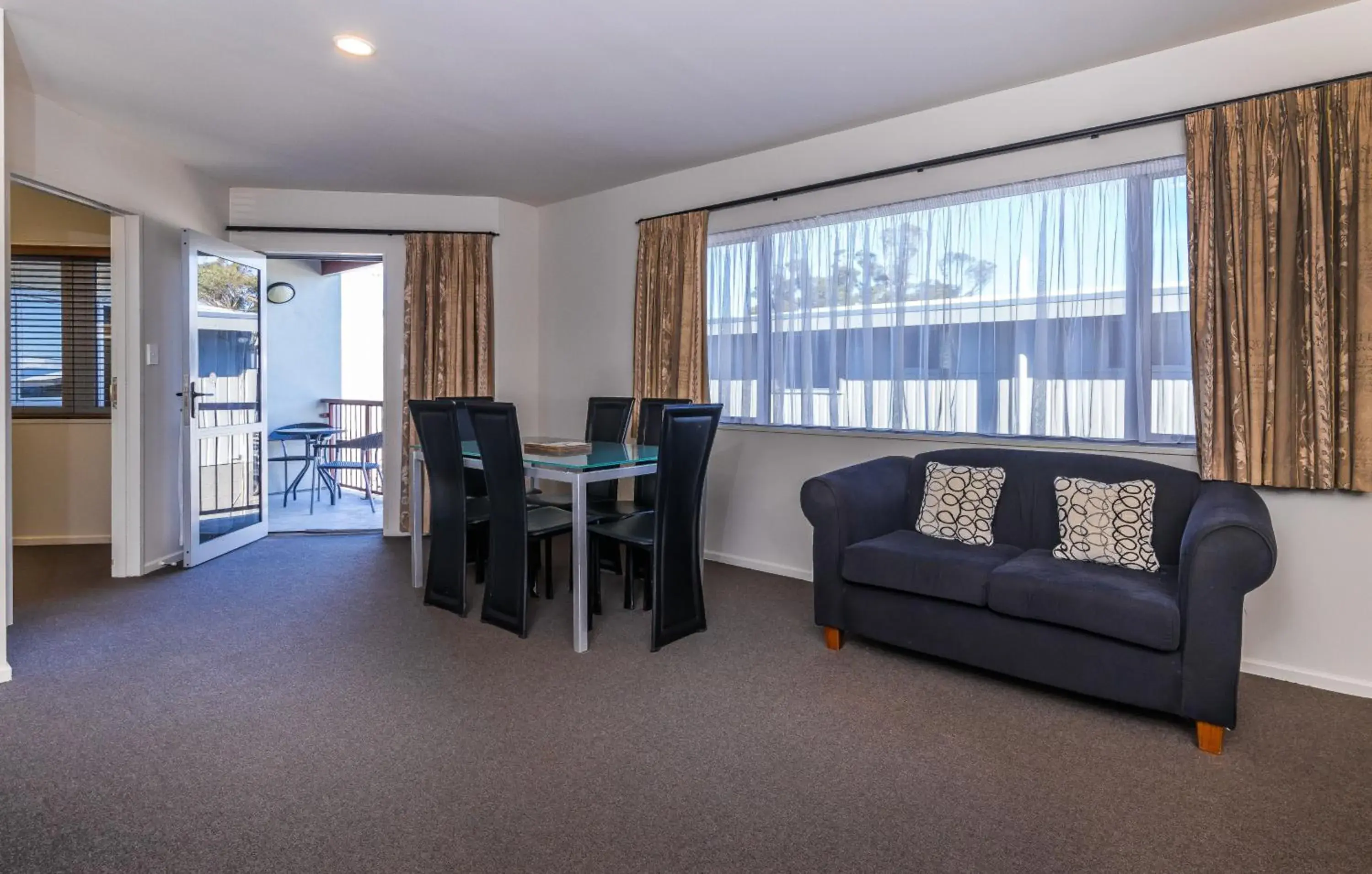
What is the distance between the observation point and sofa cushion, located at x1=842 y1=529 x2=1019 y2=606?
274cm

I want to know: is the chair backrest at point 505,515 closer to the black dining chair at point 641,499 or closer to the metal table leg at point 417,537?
the black dining chair at point 641,499

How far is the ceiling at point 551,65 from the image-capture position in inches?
110

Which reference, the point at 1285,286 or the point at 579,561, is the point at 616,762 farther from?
the point at 1285,286

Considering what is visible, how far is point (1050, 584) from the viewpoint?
2557 millimetres

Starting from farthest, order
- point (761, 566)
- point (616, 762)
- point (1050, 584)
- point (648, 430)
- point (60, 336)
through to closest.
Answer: point (60, 336) → point (761, 566) → point (648, 430) → point (1050, 584) → point (616, 762)

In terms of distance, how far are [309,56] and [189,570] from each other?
9.84 ft

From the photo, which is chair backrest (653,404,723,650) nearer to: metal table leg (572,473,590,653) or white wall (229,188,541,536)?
metal table leg (572,473,590,653)

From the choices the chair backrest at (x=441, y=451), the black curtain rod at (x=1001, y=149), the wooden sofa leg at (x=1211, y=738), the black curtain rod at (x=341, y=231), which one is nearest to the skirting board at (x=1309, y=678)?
the wooden sofa leg at (x=1211, y=738)

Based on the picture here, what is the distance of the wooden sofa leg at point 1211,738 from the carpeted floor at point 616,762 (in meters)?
0.07

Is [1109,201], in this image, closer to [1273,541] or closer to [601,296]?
[1273,541]

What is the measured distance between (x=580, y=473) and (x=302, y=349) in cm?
604

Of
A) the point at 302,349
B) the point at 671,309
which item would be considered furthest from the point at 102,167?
the point at 302,349

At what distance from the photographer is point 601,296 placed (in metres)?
5.43

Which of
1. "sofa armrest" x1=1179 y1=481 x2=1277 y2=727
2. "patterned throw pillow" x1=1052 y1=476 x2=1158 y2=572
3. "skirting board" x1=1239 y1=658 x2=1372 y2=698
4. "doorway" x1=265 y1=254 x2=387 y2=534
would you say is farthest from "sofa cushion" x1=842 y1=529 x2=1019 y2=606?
"doorway" x1=265 y1=254 x2=387 y2=534
